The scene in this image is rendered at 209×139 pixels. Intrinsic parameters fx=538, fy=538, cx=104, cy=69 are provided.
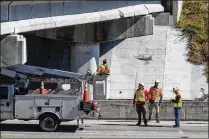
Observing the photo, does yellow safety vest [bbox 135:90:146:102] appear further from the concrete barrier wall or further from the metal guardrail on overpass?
the metal guardrail on overpass

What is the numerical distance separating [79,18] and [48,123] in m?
3.90

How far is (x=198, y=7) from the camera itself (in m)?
32.5

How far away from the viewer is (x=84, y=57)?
25.0m

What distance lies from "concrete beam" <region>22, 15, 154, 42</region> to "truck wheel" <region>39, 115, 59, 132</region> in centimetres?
663

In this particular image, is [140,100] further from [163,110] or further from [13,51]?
[13,51]

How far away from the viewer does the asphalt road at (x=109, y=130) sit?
17.1m

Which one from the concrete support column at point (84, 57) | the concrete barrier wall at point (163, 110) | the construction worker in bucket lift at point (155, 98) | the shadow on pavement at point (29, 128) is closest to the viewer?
the shadow on pavement at point (29, 128)

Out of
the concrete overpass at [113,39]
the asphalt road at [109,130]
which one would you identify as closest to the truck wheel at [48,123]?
the asphalt road at [109,130]

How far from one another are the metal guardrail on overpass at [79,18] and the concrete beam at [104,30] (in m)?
1.84

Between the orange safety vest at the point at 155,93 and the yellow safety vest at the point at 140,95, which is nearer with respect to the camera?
the yellow safety vest at the point at 140,95

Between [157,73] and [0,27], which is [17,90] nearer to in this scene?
[0,27]

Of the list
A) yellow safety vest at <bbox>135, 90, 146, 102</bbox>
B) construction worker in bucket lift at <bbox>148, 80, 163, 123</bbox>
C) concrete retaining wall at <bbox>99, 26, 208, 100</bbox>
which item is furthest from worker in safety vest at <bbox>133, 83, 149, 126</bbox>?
concrete retaining wall at <bbox>99, 26, 208, 100</bbox>

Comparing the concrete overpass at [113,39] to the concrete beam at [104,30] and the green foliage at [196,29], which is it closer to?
the concrete beam at [104,30]

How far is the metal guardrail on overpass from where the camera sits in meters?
16.2
